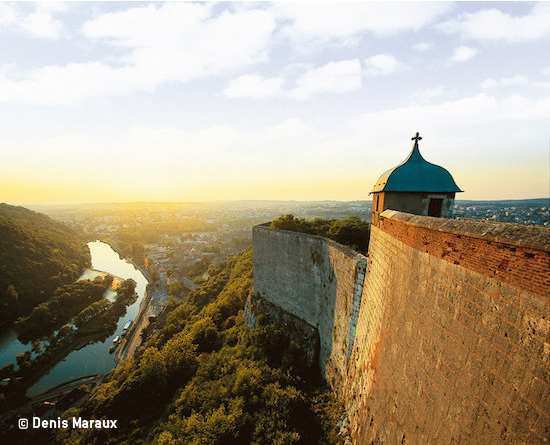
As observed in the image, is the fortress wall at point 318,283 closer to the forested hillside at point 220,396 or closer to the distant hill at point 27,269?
the forested hillside at point 220,396

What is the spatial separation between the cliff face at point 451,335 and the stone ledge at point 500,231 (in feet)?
0.04

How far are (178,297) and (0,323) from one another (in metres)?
23.1

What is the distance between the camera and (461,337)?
12.4ft

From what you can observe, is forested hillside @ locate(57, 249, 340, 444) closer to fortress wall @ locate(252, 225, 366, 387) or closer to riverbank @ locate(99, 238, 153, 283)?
fortress wall @ locate(252, 225, 366, 387)

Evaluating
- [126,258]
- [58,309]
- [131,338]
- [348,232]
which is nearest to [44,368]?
[131,338]

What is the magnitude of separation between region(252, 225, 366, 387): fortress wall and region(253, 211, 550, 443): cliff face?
0.82 metres

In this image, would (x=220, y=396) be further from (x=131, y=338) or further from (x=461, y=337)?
(x=131, y=338)

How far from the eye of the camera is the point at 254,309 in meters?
17.4

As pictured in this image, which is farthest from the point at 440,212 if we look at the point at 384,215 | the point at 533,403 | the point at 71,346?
the point at 71,346

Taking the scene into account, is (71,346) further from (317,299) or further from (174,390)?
(317,299)

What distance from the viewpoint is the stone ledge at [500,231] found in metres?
2.78

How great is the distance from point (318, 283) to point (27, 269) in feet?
182

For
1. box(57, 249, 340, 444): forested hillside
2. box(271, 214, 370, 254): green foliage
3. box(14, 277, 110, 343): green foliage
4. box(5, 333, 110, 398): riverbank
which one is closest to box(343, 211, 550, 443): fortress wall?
box(57, 249, 340, 444): forested hillside

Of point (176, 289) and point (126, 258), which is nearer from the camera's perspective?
point (176, 289)
